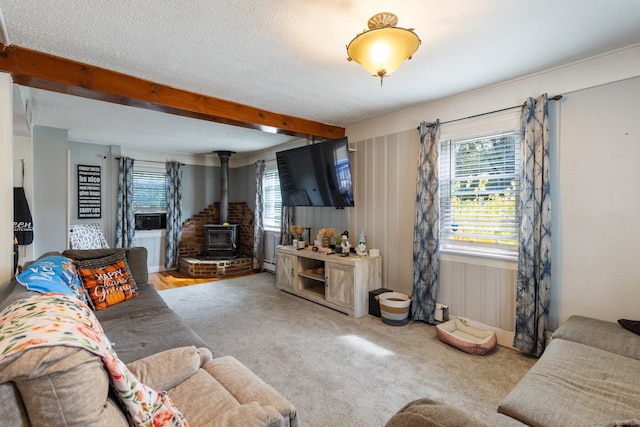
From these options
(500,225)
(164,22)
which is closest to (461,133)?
(500,225)

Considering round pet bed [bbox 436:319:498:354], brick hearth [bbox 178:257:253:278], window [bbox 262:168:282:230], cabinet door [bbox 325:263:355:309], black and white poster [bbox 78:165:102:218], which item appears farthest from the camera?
window [bbox 262:168:282:230]

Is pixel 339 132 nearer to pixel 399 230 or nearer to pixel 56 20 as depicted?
pixel 399 230

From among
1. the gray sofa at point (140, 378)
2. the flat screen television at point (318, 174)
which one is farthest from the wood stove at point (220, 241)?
the gray sofa at point (140, 378)

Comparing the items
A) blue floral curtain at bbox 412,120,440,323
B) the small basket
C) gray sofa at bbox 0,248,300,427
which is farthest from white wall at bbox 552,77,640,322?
gray sofa at bbox 0,248,300,427

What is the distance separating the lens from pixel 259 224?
610cm

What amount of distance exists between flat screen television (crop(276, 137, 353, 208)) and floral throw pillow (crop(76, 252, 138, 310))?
7.50ft

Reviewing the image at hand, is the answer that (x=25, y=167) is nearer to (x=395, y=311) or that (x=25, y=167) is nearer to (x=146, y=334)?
(x=146, y=334)

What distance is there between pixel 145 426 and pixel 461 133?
129 inches

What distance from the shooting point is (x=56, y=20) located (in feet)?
6.15

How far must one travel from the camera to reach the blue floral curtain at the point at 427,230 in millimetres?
3230

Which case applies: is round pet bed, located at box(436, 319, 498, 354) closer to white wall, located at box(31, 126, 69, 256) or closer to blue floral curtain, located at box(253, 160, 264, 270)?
blue floral curtain, located at box(253, 160, 264, 270)

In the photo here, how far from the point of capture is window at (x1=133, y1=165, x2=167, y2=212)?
5.89 meters

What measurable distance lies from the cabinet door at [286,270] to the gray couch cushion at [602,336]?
3070 millimetres

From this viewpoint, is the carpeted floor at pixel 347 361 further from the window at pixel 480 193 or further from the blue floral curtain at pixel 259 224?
the blue floral curtain at pixel 259 224
